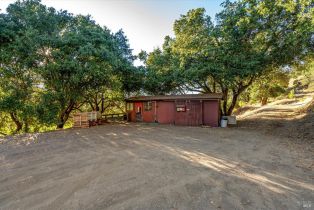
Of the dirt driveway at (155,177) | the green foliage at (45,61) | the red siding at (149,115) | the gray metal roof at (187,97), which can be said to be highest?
the green foliage at (45,61)

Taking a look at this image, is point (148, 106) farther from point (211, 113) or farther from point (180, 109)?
point (211, 113)

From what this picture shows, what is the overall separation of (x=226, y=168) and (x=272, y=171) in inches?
45.3

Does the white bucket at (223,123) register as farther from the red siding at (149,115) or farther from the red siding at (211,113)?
the red siding at (149,115)

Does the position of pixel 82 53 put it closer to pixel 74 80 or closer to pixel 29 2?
pixel 74 80

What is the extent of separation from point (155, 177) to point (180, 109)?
10.3 meters

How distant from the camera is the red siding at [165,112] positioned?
1494 cm

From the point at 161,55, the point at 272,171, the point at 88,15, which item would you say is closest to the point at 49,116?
the point at 88,15

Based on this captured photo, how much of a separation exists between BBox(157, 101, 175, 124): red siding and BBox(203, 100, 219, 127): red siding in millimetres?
2555

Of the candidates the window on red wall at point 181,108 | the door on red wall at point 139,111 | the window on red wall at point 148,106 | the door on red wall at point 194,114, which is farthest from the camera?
the door on red wall at point 139,111

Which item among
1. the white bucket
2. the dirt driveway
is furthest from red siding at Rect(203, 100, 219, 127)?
the dirt driveway

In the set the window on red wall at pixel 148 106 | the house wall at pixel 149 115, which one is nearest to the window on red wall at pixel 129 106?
the house wall at pixel 149 115

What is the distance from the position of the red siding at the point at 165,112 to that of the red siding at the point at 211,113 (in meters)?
2.56

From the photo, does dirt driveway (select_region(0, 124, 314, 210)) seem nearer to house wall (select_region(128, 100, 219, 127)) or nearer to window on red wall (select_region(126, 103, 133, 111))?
house wall (select_region(128, 100, 219, 127))

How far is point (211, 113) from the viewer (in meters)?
13.7
